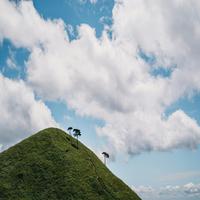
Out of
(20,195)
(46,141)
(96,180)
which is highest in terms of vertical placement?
(46,141)

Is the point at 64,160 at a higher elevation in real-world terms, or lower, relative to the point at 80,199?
higher

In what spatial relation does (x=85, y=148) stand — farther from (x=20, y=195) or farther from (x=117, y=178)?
(x=20, y=195)

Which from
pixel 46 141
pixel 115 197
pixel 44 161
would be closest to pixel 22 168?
pixel 44 161

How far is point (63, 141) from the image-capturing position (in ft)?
486

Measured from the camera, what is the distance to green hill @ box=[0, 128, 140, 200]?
12050 centimetres

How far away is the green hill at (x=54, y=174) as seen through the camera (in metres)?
120

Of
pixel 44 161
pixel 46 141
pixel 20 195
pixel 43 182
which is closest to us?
pixel 20 195

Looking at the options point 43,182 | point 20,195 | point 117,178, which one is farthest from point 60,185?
point 117,178

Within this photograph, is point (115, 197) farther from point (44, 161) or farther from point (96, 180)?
point (44, 161)

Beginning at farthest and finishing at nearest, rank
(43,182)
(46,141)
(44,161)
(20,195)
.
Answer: (46,141) < (44,161) < (43,182) < (20,195)

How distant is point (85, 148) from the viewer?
154m

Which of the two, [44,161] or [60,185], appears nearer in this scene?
[60,185]

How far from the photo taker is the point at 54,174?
12925 cm

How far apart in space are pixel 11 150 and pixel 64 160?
23.2m
